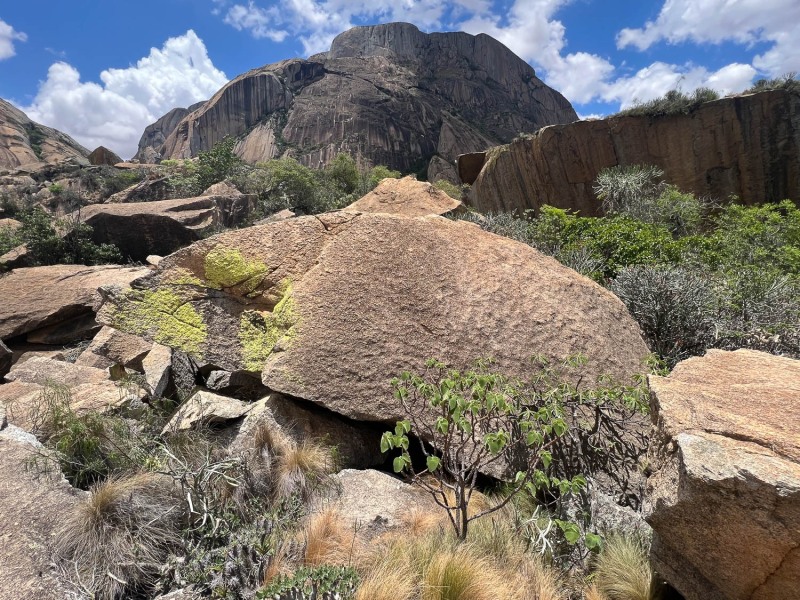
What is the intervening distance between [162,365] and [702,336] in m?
5.24

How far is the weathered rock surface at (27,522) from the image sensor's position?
2115mm

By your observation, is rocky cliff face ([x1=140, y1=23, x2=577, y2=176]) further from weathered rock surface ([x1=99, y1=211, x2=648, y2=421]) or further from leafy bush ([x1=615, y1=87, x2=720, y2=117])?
weathered rock surface ([x1=99, y1=211, x2=648, y2=421])

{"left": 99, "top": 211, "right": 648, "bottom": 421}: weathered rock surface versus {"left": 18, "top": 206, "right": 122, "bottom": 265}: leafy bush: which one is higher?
{"left": 18, "top": 206, "right": 122, "bottom": 265}: leafy bush

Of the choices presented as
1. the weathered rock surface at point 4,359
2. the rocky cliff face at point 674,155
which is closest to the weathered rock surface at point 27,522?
the weathered rock surface at point 4,359

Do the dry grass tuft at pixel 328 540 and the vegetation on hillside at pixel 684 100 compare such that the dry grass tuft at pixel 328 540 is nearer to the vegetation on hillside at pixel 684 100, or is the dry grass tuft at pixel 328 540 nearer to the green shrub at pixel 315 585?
the green shrub at pixel 315 585

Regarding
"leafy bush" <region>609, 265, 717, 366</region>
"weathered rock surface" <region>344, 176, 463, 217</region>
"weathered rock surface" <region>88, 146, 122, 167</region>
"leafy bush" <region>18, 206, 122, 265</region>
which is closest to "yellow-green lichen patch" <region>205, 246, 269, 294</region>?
"leafy bush" <region>609, 265, 717, 366</region>

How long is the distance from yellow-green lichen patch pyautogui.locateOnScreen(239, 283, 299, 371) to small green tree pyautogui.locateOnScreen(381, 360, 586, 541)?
94cm

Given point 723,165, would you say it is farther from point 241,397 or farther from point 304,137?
point 304,137

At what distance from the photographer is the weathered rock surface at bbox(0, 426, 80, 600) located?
2115 millimetres

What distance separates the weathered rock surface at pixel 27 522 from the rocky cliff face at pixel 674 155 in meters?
18.5

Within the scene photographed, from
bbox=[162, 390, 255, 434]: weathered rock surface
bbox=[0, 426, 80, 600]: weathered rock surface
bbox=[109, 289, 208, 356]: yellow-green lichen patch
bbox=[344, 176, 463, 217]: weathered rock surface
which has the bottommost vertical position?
bbox=[0, 426, 80, 600]: weathered rock surface

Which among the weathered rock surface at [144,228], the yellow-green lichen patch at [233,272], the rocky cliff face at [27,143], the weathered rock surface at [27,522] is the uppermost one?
the rocky cliff face at [27,143]

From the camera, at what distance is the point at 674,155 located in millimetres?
17156

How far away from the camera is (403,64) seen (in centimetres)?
7625
